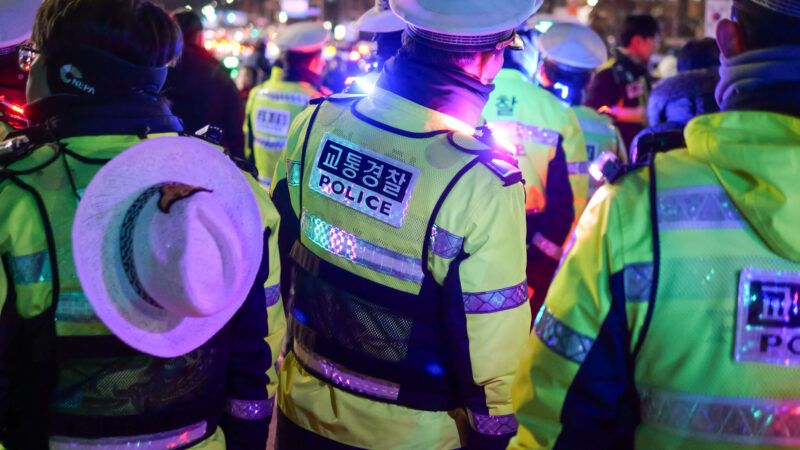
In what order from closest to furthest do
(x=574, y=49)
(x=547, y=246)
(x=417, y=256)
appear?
(x=417, y=256) < (x=547, y=246) < (x=574, y=49)

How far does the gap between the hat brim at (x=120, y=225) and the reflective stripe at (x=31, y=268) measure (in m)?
0.23

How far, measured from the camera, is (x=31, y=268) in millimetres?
2027

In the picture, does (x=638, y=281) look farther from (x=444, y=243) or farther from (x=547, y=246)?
(x=547, y=246)

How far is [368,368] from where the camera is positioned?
8.77ft

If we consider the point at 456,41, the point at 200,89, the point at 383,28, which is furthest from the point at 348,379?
the point at 200,89

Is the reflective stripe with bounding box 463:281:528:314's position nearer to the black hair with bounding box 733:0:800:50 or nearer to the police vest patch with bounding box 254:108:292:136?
the black hair with bounding box 733:0:800:50

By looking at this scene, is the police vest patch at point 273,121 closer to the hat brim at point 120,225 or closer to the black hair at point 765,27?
the hat brim at point 120,225

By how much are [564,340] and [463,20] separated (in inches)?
48.6

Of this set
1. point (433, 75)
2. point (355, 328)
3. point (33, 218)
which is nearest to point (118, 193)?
point (33, 218)

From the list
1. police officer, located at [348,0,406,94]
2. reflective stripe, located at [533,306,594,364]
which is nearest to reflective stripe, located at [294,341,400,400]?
reflective stripe, located at [533,306,594,364]

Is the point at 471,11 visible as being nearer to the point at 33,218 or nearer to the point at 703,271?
the point at 703,271

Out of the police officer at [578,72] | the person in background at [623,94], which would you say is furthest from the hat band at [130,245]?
the person in background at [623,94]

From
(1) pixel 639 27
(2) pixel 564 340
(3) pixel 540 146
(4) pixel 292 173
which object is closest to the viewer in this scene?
(2) pixel 564 340

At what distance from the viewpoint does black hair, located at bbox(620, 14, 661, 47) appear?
25.9 feet
